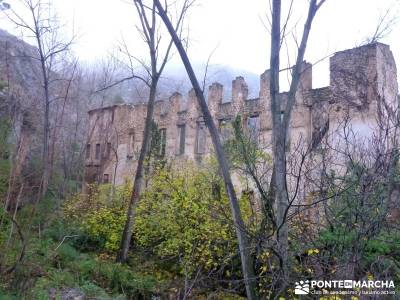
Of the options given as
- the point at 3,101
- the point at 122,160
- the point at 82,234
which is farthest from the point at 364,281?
the point at 122,160

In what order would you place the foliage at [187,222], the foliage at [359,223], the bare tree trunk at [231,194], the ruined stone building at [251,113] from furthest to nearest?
1. the ruined stone building at [251,113]
2. the foliage at [187,222]
3. the bare tree trunk at [231,194]
4. the foliage at [359,223]

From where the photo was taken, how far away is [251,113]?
61.9 feet

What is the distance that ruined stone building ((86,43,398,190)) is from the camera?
14773mm

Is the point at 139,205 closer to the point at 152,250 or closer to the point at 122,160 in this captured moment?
the point at 152,250

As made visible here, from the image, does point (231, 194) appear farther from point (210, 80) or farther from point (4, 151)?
point (210, 80)

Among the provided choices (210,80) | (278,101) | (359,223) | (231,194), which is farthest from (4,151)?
(210,80)

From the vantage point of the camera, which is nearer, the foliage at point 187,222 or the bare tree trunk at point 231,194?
the bare tree trunk at point 231,194

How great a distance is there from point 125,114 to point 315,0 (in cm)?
2239

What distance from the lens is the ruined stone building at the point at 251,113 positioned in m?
14.8

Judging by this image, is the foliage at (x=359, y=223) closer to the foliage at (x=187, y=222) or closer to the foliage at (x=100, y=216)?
the foliage at (x=187, y=222)

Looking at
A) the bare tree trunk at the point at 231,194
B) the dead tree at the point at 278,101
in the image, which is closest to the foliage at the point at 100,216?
the bare tree trunk at the point at 231,194

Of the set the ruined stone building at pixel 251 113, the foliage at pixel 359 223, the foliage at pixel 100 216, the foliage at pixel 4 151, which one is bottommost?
the foliage at pixel 100 216

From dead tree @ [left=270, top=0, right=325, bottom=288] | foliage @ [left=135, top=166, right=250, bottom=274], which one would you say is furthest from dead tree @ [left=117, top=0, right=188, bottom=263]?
dead tree @ [left=270, top=0, right=325, bottom=288]

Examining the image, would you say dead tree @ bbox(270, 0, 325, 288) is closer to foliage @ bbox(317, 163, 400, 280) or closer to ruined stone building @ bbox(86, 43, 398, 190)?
foliage @ bbox(317, 163, 400, 280)
